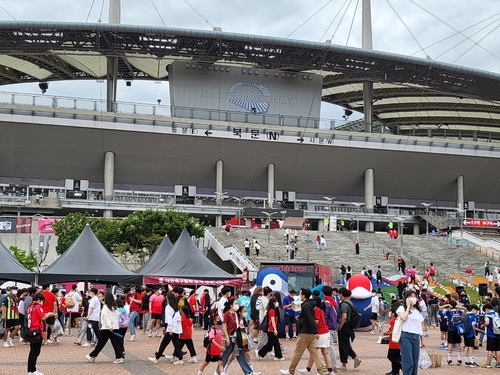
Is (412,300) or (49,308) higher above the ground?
(412,300)

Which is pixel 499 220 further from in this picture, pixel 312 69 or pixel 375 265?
pixel 375 265

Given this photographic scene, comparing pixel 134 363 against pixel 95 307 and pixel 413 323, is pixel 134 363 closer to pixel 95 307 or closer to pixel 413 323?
pixel 95 307

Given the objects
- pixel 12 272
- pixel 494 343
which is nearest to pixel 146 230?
pixel 12 272

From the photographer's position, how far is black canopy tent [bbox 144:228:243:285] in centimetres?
2544

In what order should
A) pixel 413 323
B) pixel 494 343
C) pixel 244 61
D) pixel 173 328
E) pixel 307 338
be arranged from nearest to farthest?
pixel 413 323
pixel 307 338
pixel 173 328
pixel 494 343
pixel 244 61

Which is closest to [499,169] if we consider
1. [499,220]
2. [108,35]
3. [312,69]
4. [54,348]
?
[499,220]

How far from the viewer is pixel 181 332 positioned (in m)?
16.2

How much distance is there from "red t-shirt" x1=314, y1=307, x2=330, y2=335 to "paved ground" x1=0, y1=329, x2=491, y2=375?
4.25 feet

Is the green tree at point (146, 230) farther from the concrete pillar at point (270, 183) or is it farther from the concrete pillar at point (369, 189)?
the concrete pillar at point (369, 189)

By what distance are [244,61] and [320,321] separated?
53.4 m

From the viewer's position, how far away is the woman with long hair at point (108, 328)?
52.9 ft

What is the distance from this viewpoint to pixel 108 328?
637 inches

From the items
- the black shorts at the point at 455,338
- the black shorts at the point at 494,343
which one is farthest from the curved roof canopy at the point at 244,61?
the black shorts at the point at 494,343

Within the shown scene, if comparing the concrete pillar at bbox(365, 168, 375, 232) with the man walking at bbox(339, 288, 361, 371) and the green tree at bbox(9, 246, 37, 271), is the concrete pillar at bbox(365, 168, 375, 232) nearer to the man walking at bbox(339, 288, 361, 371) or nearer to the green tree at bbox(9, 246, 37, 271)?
the green tree at bbox(9, 246, 37, 271)
